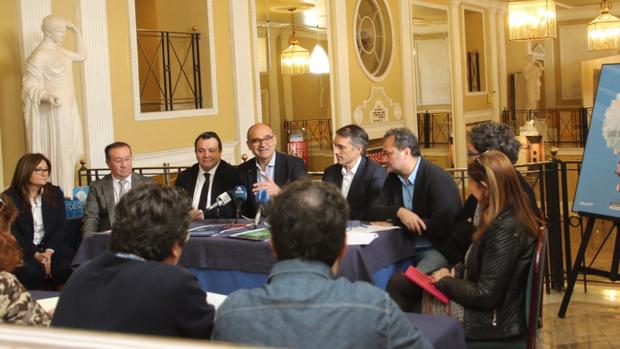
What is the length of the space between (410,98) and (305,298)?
457 inches

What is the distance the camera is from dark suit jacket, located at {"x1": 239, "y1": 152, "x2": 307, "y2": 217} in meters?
5.10

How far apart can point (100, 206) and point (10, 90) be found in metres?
1.84

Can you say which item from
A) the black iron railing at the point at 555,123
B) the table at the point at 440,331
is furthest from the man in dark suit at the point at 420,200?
the black iron railing at the point at 555,123

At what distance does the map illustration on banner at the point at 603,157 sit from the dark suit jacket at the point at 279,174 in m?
1.75

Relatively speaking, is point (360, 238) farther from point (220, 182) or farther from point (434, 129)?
point (434, 129)

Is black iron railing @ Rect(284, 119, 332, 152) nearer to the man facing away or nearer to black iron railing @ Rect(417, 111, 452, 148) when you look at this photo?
black iron railing @ Rect(417, 111, 452, 148)

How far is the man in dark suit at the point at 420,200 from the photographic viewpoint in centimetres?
424

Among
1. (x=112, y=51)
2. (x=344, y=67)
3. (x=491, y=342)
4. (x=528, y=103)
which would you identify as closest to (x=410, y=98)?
(x=344, y=67)

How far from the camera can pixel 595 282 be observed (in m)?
6.03

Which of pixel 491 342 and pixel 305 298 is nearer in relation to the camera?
pixel 305 298

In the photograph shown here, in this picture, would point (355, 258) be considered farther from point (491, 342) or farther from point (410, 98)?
point (410, 98)

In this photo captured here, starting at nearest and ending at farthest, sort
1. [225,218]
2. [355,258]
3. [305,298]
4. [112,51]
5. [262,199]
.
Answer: [305,298]
[355,258]
[262,199]
[225,218]
[112,51]

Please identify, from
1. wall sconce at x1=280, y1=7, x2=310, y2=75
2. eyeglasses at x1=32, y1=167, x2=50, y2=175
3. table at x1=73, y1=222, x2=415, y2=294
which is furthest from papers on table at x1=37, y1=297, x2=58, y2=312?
wall sconce at x1=280, y1=7, x2=310, y2=75

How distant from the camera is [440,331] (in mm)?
2498
